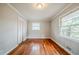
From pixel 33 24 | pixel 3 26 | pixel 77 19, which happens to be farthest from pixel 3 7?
pixel 33 24

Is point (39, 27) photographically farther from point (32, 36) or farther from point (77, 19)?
point (77, 19)

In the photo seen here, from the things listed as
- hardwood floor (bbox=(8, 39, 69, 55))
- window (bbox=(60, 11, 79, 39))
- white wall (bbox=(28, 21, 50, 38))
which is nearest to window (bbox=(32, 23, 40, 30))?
white wall (bbox=(28, 21, 50, 38))

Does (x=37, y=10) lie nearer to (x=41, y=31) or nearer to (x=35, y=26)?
(x=35, y=26)

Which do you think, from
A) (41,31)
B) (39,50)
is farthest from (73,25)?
(41,31)

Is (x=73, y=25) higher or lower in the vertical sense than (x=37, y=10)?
lower

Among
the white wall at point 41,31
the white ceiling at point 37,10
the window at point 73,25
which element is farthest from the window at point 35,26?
the window at point 73,25

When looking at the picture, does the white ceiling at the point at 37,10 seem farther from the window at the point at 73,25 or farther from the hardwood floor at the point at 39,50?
the hardwood floor at the point at 39,50

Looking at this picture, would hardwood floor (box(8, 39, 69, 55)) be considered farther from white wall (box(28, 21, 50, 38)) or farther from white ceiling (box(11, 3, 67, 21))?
white wall (box(28, 21, 50, 38))

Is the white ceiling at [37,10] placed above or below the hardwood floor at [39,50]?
above

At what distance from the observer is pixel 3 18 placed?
10.4 feet

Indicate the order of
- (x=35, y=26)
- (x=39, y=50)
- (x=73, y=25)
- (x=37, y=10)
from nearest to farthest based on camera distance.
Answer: (x=73, y=25)
(x=39, y=50)
(x=37, y=10)
(x=35, y=26)

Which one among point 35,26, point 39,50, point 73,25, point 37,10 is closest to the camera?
point 73,25

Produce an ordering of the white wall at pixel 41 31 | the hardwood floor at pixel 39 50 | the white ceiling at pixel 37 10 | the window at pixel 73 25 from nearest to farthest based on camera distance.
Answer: the window at pixel 73 25 < the white ceiling at pixel 37 10 < the hardwood floor at pixel 39 50 < the white wall at pixel 41 31
